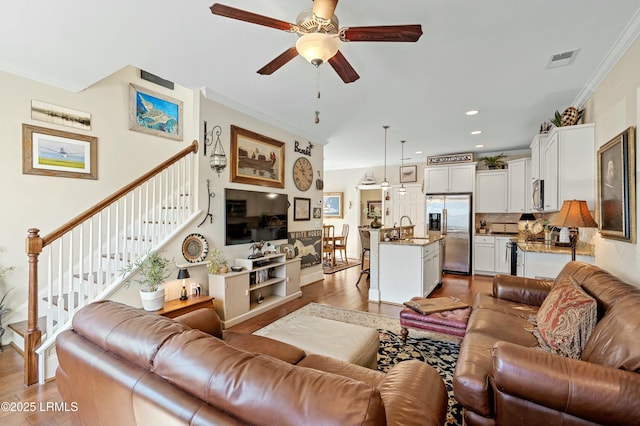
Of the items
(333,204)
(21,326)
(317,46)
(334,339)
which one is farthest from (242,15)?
(333,204)

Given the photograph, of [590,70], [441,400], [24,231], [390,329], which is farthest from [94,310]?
[590,70]

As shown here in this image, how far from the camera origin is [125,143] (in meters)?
3.86

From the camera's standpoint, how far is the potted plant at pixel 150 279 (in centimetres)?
281

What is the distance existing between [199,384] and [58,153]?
11.9ft

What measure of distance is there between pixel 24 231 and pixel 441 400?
3998mm

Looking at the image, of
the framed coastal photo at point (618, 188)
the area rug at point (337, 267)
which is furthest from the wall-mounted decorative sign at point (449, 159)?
the framed coastal photo at point (618, 188)

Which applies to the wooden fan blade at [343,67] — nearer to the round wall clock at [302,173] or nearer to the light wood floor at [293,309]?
the light wood floor at [293,309]

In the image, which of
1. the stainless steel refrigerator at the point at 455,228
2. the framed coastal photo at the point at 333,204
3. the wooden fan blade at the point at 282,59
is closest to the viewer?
the wooden fan blade at the point at 282,59

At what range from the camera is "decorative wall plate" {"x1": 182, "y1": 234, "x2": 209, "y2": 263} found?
11.2ft

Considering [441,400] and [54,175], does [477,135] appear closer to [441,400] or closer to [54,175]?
[441,400]

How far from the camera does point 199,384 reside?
0.87 m

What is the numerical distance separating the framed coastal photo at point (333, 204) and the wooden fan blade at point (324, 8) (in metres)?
7.61

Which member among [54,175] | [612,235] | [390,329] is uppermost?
[54,175]

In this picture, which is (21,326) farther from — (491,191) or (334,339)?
(491,191)
